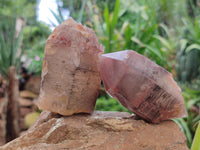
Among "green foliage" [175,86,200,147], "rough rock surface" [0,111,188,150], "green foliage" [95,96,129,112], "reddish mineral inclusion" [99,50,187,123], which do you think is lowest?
"green foliage" [175,86,200,147]

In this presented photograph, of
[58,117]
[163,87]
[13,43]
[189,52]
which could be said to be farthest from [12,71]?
[189,52]

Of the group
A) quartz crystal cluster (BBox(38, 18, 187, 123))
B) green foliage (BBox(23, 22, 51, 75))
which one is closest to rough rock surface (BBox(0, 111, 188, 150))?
quartz crystal cluster (BBox(38, 18, 187, 123))

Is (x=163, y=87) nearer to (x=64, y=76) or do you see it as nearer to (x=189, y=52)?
(x=64, y=76)

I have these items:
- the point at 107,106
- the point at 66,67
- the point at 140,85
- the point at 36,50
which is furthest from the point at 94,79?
the point at 36,50

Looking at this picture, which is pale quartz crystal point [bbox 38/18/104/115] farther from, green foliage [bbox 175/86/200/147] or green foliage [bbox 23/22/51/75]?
green foliage [bbox 175/86/200/147]

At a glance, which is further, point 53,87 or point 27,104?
point 27,104

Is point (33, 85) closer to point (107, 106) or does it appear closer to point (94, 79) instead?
point (107, 106)
